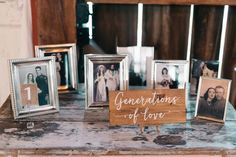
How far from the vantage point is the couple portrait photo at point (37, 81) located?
1145 mm

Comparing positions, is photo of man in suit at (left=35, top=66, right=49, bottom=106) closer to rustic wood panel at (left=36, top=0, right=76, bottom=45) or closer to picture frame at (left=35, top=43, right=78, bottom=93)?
picture frame at (left=35, top=43, right=78, bottom=93)

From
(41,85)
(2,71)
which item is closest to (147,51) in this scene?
(41,85)

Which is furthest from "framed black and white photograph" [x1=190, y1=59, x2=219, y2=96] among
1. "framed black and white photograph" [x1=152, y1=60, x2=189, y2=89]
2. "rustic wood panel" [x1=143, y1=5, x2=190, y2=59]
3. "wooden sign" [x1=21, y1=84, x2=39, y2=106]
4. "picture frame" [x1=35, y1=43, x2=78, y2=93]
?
"wooden sign" [x1=21, y1=84, x2=39, y2=106]

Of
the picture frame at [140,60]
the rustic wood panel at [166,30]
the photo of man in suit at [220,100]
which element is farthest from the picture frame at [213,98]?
the rustic wood panel at [166,30]

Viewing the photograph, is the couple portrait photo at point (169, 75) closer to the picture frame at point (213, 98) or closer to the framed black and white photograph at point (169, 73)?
the framed black and white photograph at point (169, 73)

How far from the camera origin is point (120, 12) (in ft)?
4.70

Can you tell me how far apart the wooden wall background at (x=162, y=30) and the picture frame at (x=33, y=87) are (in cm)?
24

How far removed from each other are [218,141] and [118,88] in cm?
39

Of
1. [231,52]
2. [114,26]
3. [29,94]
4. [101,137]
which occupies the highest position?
[114,26]

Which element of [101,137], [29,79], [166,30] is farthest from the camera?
[166,30]

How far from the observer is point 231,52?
1463 millimetres

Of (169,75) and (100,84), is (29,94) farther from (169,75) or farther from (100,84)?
(169,75)

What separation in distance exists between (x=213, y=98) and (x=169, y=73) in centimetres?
19

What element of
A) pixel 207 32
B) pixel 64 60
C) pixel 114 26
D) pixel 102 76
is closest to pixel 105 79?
pixel 102 76
